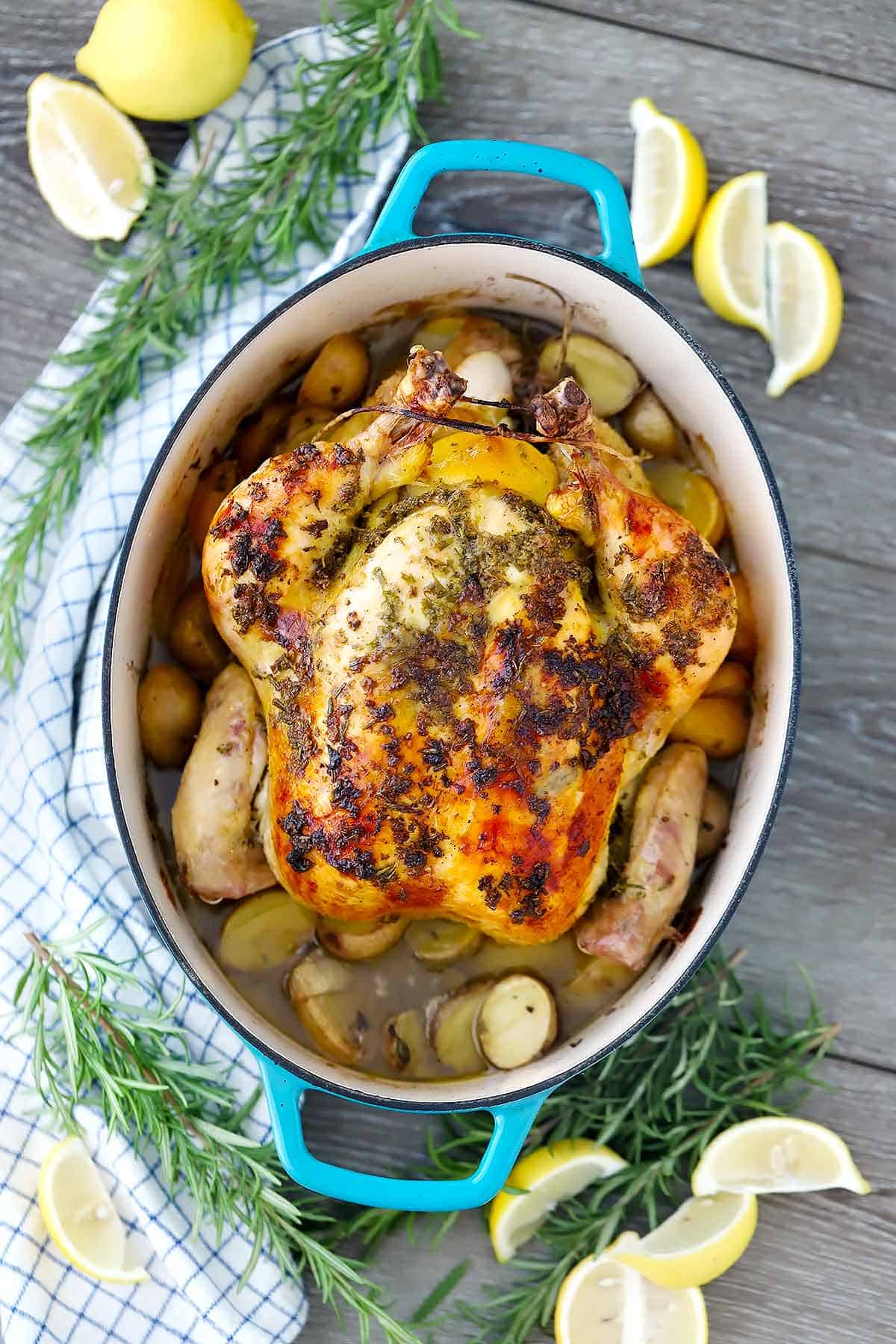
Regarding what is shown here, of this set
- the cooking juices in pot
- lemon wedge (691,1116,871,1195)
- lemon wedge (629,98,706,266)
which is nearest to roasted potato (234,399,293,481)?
the cooking juices in pot

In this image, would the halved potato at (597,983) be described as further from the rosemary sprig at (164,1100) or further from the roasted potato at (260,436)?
the roasted potato at (260,436)

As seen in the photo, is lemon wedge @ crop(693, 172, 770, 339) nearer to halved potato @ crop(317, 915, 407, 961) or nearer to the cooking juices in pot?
the cooking juices in pot

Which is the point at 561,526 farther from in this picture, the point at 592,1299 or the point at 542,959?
the point at 592,1299

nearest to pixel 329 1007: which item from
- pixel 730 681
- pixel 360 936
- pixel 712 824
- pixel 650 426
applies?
pixel 360 936

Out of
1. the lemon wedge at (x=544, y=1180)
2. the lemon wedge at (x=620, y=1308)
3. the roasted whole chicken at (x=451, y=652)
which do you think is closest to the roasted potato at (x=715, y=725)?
the roasted whole chicken at (x=451, y=652)

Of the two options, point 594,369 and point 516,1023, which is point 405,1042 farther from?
point 594,369

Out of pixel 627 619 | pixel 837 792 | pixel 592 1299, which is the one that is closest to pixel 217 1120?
pixel 592 1299
